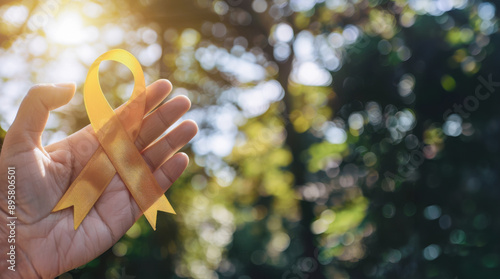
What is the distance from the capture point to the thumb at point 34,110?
68.4 inches

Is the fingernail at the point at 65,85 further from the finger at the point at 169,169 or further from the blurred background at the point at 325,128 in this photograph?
the blurred background at the point at 325,128

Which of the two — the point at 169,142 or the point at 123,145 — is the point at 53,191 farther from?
the point at 169,142

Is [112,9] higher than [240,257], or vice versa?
[112,9]

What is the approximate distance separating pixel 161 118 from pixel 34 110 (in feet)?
1.66

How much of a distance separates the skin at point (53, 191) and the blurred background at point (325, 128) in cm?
388

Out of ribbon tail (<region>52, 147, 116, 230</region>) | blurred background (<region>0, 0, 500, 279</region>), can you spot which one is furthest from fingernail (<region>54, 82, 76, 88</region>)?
blurred background (<region>0, 0, 500, 279</region>)

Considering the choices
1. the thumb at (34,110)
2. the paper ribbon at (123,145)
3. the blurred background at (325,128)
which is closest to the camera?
the thumb at (34,110)

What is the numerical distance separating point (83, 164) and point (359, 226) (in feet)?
13.3

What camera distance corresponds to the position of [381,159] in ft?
17.5

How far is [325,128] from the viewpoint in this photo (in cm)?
611

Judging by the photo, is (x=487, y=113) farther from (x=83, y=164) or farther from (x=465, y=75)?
(x=83, y=164)

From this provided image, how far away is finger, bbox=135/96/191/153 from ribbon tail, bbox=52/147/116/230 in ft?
0.56

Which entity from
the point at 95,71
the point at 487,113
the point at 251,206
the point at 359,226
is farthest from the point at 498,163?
the point at 95,71

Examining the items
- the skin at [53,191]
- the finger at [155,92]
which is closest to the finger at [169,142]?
the skin at [53,191]
